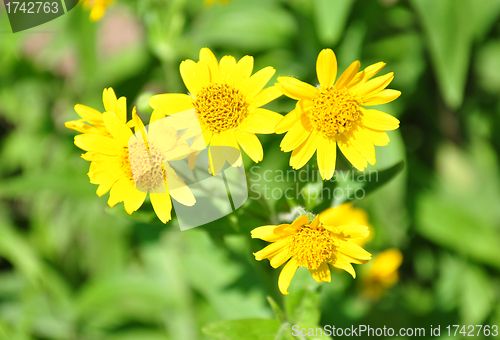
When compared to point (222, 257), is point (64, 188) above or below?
above

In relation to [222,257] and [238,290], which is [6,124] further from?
[238,290]

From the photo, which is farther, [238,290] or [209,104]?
[238,290]

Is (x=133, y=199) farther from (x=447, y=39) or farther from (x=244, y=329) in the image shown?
(x=447, y=39)

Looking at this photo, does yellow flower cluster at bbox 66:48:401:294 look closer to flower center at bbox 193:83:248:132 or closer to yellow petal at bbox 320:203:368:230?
flower center at bbox 193:83:248:132

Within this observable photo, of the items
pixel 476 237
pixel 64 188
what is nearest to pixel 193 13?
pixel 64 188

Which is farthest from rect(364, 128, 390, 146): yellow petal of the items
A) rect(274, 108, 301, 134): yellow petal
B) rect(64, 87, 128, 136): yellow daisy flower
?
rect(64, 87, 128, 136): yellow daisy flower

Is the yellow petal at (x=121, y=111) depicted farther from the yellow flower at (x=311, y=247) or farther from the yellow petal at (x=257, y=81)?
the yellow flower at (x=311, y=247)
